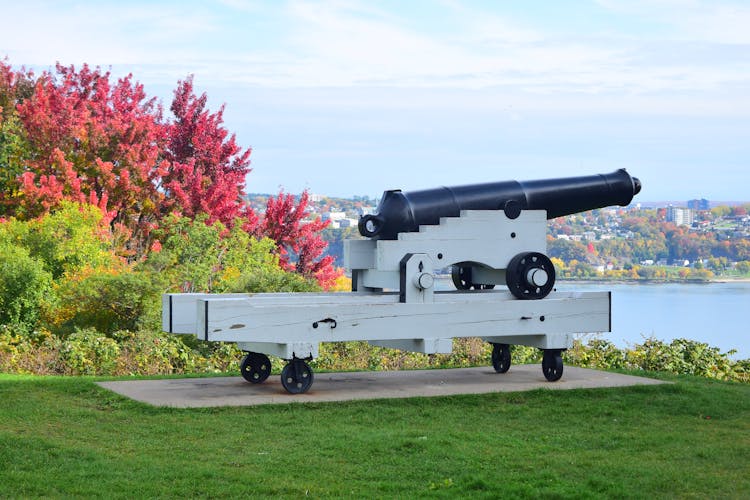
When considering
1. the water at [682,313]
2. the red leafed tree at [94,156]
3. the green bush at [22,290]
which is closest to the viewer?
the water at [682,313]

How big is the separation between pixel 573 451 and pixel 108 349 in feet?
22.4

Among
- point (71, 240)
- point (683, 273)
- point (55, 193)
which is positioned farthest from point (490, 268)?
point (683, 273)

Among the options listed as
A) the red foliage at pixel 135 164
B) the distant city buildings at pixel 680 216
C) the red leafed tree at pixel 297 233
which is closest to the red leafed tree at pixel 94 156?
the red foliage at pixel 135 164

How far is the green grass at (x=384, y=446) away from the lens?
19.0ft

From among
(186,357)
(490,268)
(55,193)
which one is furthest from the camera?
(55,193)

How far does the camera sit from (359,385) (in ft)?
31.7

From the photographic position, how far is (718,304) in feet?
68.5

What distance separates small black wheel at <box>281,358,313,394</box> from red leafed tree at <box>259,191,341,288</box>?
13253mm

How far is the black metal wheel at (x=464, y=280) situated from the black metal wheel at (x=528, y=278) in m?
0.72

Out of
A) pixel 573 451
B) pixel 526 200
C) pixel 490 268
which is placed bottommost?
pixel 573 451

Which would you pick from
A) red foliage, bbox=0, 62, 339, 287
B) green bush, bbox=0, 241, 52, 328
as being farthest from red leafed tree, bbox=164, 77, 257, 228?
green bush, bbox=0, 241, 52, 328

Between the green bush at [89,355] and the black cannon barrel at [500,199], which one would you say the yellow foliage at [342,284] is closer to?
the green bush at [89,355]

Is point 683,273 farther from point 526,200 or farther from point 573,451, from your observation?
point 573,451

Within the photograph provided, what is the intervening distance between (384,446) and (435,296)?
3.10m
